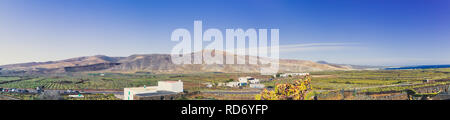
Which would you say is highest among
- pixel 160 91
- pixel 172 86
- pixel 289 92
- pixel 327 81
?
pixel 289 92

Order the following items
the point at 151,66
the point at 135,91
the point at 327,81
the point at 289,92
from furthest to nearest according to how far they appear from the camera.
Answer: the point at 151,66, the point at 327,81, the point at 135,91, the point at 289,92

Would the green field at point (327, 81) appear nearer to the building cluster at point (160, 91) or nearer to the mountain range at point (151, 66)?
the building cluster at point (160, 91)

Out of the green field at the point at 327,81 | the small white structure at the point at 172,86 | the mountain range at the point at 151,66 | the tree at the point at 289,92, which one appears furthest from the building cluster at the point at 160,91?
the mountain range at the point at 151,66

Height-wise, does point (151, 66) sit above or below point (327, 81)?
above

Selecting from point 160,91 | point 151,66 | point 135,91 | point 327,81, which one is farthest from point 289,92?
point 151,66

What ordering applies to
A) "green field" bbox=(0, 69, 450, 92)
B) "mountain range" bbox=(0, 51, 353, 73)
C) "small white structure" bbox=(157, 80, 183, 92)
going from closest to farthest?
"small white structure" bbox=(157, 80, 183, 92) → "green field" bbox=(0, 69, 450, 92) → "mountain range" bbox=(0, 51, 353, 73)

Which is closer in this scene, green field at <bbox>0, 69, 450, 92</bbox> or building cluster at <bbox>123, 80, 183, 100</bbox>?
building cluster at <bbox>123, 80, 183, 100</bbox>

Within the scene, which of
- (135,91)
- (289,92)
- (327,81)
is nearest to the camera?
(289,92)

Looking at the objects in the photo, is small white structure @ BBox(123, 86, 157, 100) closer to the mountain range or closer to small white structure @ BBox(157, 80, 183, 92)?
small white structure @ BBox(157, 80, 183, 92)

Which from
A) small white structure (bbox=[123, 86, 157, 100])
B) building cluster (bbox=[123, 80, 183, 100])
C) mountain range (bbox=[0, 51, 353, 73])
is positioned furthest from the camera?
mountain range (bbox=[0, 51, 353, 73])

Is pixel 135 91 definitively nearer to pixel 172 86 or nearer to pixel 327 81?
pixel 172 86

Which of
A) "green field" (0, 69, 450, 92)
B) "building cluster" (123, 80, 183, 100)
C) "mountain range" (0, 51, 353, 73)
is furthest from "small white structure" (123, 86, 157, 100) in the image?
"mountain range" (0, 51, 353, 73)

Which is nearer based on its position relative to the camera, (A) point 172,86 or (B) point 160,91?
(B) point 160,91
